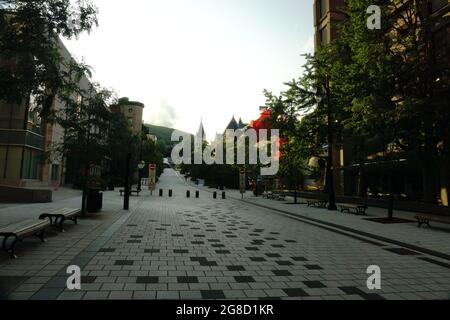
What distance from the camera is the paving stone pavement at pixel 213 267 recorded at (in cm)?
521

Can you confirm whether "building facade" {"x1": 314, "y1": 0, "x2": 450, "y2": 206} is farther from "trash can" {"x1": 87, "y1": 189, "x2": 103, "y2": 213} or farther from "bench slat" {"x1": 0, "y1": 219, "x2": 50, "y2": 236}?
"bench slat" {"x1": 0, "y1": 219, "x2": 50, "y2": 236}

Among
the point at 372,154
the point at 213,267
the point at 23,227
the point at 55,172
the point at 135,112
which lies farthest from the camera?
the point at 135,112

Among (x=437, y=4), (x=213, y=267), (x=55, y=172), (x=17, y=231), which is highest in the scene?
(x=437, y=4)

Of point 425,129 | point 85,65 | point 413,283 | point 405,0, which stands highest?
point 405,0

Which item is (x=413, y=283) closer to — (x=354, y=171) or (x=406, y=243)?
(x=406, y=243)

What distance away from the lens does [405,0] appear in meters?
21.9

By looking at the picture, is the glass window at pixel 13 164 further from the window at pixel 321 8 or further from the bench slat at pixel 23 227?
the window at pixel 321 8

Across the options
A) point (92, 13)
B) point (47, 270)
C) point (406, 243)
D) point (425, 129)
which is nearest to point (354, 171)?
point (425, 129)

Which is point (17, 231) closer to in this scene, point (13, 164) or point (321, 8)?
point (13, 164)

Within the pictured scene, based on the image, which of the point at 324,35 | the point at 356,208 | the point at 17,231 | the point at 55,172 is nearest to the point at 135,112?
the point at 55,172

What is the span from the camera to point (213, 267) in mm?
6730

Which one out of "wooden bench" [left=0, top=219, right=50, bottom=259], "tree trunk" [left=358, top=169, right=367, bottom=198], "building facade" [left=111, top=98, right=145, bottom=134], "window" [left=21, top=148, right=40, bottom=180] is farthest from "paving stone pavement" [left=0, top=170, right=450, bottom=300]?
"building facade" [left=111, top=98, right=145, bottom=134]

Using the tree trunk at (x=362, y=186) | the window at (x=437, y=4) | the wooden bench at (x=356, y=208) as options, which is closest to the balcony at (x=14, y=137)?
the wooden bench at (x=356, y=208)
